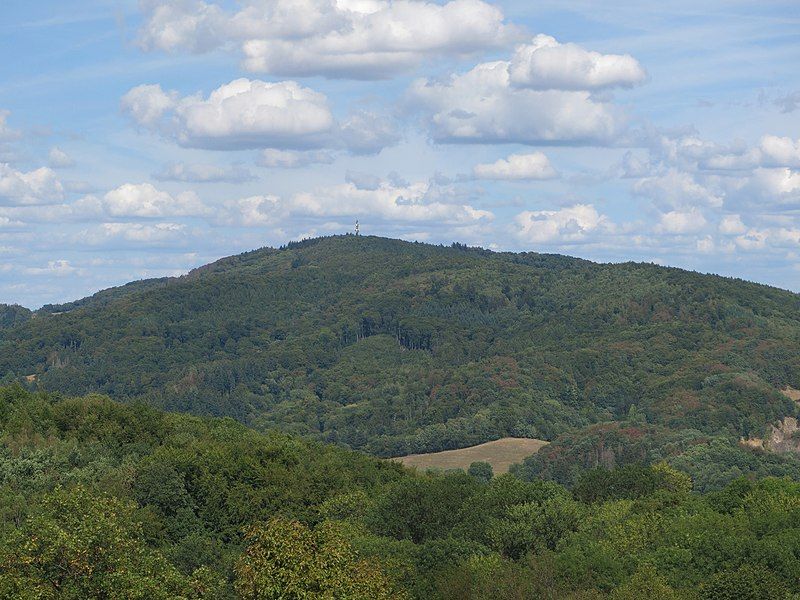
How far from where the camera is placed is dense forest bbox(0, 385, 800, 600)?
3344 centimetres

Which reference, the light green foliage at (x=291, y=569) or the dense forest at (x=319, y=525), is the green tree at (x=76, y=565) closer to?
the dense forest at (x=319, y=525)

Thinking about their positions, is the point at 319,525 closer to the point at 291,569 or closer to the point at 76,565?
the point at 291,569

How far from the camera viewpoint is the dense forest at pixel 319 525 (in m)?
33.4

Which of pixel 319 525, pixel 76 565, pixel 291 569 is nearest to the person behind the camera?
pixel 76 565

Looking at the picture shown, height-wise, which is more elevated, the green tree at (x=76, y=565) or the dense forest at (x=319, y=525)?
the green tree at (x=76, y=565)

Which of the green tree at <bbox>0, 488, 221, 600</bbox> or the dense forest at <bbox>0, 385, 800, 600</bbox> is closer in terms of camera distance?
the green tree at <bbox>0, 488, 221, 600</bbox>

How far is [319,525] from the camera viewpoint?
39.6m

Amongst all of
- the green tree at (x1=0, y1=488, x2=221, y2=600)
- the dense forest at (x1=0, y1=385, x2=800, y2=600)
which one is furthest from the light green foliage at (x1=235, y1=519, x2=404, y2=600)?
the green tree at (x1=0, y1=488, x2=221, y2=600)

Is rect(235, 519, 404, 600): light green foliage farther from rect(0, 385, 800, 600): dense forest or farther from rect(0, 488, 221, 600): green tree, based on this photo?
rect(0, 488, 221, 600): green tree

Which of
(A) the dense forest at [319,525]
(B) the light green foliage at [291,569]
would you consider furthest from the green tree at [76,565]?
(B) the light green foliage at [291,569]

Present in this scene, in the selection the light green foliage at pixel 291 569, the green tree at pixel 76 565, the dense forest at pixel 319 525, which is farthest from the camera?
the dense forest at pixel 319 525

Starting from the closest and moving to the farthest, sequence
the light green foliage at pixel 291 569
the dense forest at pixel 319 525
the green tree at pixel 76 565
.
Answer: the green tree at pixel 76 565 < the light green foliage at pixel 291 569 < the dense forest at pixel 319 525

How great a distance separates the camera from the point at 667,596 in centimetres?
5181

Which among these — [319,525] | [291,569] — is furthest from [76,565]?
[319,525]
